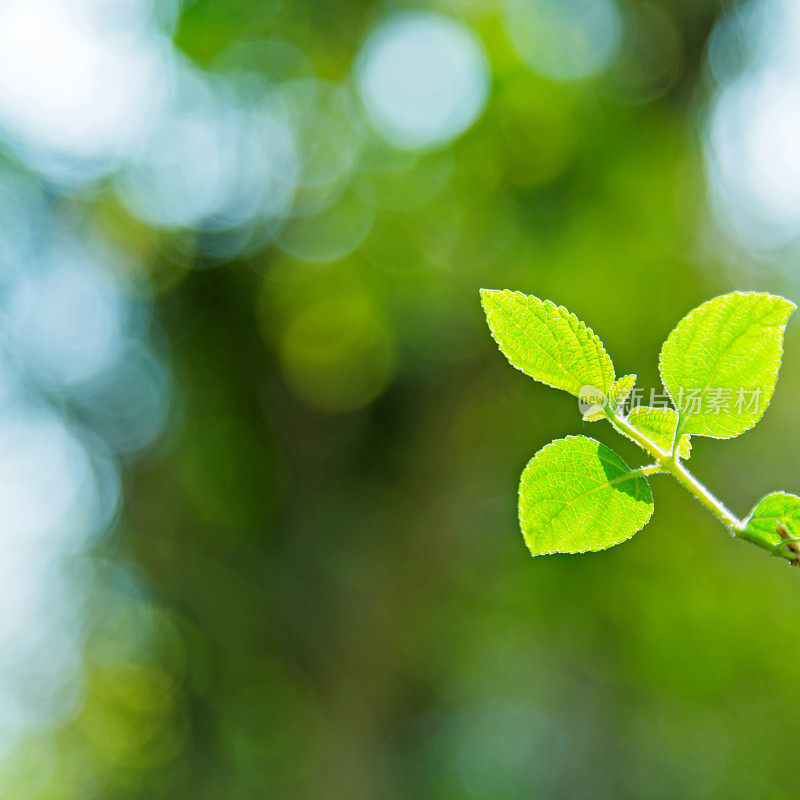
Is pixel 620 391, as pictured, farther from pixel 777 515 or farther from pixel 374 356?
pixel 374 356

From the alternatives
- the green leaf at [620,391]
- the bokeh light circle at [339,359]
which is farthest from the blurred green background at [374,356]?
the green leaf at [620,391]

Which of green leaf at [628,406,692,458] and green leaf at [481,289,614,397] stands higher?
green leaf at [481,289,614,397]

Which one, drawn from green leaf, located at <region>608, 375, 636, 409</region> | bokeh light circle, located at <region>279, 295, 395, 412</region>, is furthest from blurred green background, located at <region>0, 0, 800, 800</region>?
green leaf, located at <region>608, 375, 636, 409</region>

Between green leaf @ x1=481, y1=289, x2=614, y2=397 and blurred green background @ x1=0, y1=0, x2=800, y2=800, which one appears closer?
green leaf @ x1=481, y1=289, x2=614, y2=397

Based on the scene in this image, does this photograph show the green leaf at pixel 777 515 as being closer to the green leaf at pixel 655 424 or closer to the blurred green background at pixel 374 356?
the green leaf at pixel 655 424

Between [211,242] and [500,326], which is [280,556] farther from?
[500,326]

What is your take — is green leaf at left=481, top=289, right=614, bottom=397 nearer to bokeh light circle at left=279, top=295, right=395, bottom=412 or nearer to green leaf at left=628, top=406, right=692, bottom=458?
green leaf at left=628, top=406, right=692, bottom=458
